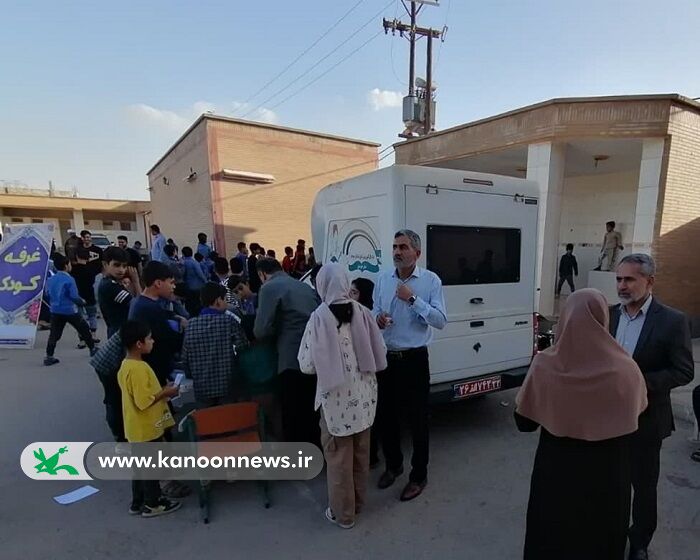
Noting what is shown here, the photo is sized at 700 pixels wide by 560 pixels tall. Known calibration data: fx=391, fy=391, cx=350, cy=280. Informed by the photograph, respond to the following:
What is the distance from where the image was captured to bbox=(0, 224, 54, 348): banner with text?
7.19m

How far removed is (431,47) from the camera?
619 inches

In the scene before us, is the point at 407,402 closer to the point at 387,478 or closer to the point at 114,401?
the point at 387,478

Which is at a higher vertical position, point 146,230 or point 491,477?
point 146,230

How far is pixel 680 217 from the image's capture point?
701 cm

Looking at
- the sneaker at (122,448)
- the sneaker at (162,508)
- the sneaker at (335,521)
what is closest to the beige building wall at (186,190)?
the sneaker at (122,448)

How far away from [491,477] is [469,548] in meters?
0.85

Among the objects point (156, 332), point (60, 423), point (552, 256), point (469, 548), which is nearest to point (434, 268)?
point (469, 548)

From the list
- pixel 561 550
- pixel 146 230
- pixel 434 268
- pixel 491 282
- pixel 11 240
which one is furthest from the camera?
pixel 146 230

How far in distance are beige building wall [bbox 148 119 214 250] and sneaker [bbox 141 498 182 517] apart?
11689 millimetres

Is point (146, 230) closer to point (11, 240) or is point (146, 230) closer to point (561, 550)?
point (11, 240)

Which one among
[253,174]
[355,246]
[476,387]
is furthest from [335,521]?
[253,174]

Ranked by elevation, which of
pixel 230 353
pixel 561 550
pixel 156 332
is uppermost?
pixel 156 332

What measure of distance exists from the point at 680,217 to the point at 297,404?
7.71 metres

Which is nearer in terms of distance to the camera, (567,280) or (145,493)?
(145,493)
